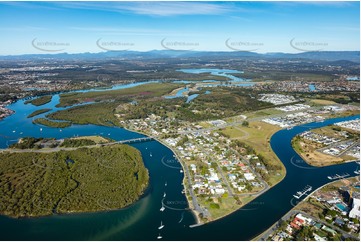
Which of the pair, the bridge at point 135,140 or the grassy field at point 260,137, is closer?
the grassy field at point 260,137

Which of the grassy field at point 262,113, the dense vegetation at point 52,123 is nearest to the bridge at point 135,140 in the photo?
the dense vegetation at point 52,123

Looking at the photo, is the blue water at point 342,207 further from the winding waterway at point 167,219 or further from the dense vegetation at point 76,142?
the dense vegetation at point 76,142

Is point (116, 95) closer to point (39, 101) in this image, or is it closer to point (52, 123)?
point (39, 101)

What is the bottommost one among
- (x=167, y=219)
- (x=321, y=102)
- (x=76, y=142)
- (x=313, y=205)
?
(x=167, y=219)

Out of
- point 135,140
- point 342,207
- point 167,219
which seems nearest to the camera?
point 167,219

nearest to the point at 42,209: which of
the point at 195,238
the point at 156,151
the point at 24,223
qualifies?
the point at 24,223

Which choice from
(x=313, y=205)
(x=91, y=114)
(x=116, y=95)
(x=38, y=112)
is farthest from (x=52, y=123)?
(x=313, y=205)

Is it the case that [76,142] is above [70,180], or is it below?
above
